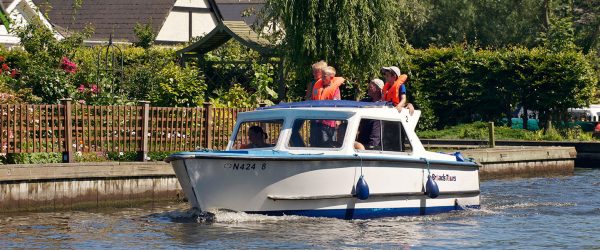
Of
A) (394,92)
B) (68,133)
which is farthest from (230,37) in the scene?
(394,92)

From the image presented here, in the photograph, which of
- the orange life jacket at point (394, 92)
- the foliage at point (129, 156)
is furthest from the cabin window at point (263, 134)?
the foliage at point (129, 156)

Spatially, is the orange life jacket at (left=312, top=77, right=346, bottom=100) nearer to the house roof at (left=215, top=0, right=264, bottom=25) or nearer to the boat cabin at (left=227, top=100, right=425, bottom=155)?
the boat cabin at (left=227, top=100, right=425, bottom=155)

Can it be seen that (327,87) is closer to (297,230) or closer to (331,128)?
(331,128)

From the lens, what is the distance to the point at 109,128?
22562 mm

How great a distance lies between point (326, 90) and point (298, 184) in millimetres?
2820

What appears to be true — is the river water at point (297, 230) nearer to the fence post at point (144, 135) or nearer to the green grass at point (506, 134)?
the fence post at point (144, 135)

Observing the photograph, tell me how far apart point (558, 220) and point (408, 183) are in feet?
8.59

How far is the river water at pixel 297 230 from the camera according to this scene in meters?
15.5

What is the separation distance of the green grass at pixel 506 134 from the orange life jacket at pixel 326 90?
58.5 ft

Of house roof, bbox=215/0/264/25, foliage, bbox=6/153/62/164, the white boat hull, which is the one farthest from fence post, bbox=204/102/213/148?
house roof, bbox=215/0/264/25

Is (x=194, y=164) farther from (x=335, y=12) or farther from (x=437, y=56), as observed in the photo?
(x=437, y=56)

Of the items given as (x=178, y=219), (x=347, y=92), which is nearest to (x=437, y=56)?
(x=347, y=92)

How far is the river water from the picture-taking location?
50.9 ft

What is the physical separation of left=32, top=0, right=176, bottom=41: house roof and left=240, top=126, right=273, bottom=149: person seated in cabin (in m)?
40.2
